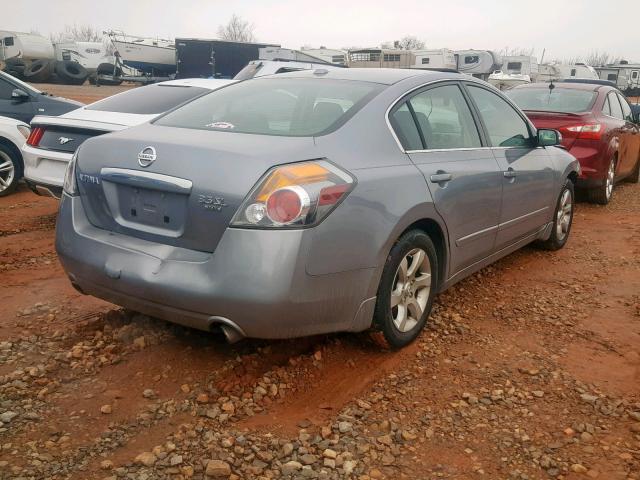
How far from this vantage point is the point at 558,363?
3453 millimetres

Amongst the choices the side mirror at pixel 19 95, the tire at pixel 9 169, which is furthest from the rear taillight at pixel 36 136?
the side mirror at pixel 19 95

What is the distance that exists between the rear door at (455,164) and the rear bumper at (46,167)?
12.1ft

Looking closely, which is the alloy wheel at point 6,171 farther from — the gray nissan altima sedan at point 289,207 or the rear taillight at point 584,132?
the rear taillight at point 584,132

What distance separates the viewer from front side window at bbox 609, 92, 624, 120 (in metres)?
8.54

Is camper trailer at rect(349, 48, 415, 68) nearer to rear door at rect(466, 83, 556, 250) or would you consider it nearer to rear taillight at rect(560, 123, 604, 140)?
rear taillight at rect(560, 123, 604, 140)

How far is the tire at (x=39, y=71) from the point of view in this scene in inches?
1216

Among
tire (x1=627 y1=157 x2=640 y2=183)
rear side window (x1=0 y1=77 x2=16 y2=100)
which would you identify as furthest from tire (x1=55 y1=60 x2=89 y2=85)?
tire (x1=627 y1=157 x2=640 y2=183)

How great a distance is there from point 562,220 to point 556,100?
315cm

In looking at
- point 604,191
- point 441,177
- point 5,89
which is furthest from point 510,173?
point 5,89

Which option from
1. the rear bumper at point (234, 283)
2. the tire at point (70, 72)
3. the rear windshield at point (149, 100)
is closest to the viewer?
the rear bumper at point (234, 283)

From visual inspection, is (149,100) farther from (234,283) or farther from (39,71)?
(39,71)

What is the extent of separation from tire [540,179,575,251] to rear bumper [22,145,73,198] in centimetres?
448

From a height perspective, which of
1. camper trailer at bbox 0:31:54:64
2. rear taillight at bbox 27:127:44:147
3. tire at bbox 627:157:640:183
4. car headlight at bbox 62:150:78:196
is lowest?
Answer: tire at bbox 627:157:640:183

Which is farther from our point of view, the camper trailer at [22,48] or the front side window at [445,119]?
the camper trailer at [22,48]
